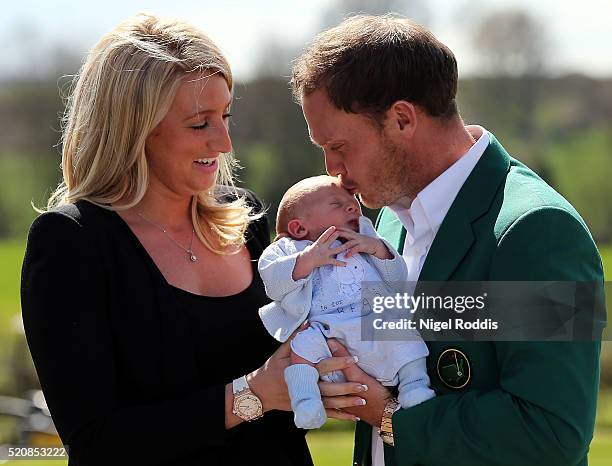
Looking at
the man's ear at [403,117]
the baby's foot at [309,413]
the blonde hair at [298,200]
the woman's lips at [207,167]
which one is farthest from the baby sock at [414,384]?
the woman's lips at [207,167]

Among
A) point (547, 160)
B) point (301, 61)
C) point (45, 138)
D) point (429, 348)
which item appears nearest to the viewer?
point (429, 348)

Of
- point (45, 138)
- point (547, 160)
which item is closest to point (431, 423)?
point (547, 160)

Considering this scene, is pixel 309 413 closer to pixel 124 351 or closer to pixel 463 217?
pixel 124 351

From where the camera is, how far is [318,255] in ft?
10.4

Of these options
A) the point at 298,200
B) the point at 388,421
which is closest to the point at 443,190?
the point at 298,200

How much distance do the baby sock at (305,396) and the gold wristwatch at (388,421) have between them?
0.61ft

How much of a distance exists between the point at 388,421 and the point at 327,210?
2.35ft

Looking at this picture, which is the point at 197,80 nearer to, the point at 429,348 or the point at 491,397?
the point at 429,348

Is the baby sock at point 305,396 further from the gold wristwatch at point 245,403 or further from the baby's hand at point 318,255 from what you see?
the baby's hand at point 318,255

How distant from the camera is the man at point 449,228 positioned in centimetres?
281

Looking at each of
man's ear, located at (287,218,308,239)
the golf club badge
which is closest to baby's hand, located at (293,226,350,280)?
man's ear, located at (287,218,308,239)

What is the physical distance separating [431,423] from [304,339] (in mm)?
479

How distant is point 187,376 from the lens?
331 centimetres

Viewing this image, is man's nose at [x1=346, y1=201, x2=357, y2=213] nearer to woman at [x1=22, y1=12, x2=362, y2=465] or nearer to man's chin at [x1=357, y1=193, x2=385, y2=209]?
man's chin at [x1=357, y1=193, x2=385, y2=209]
